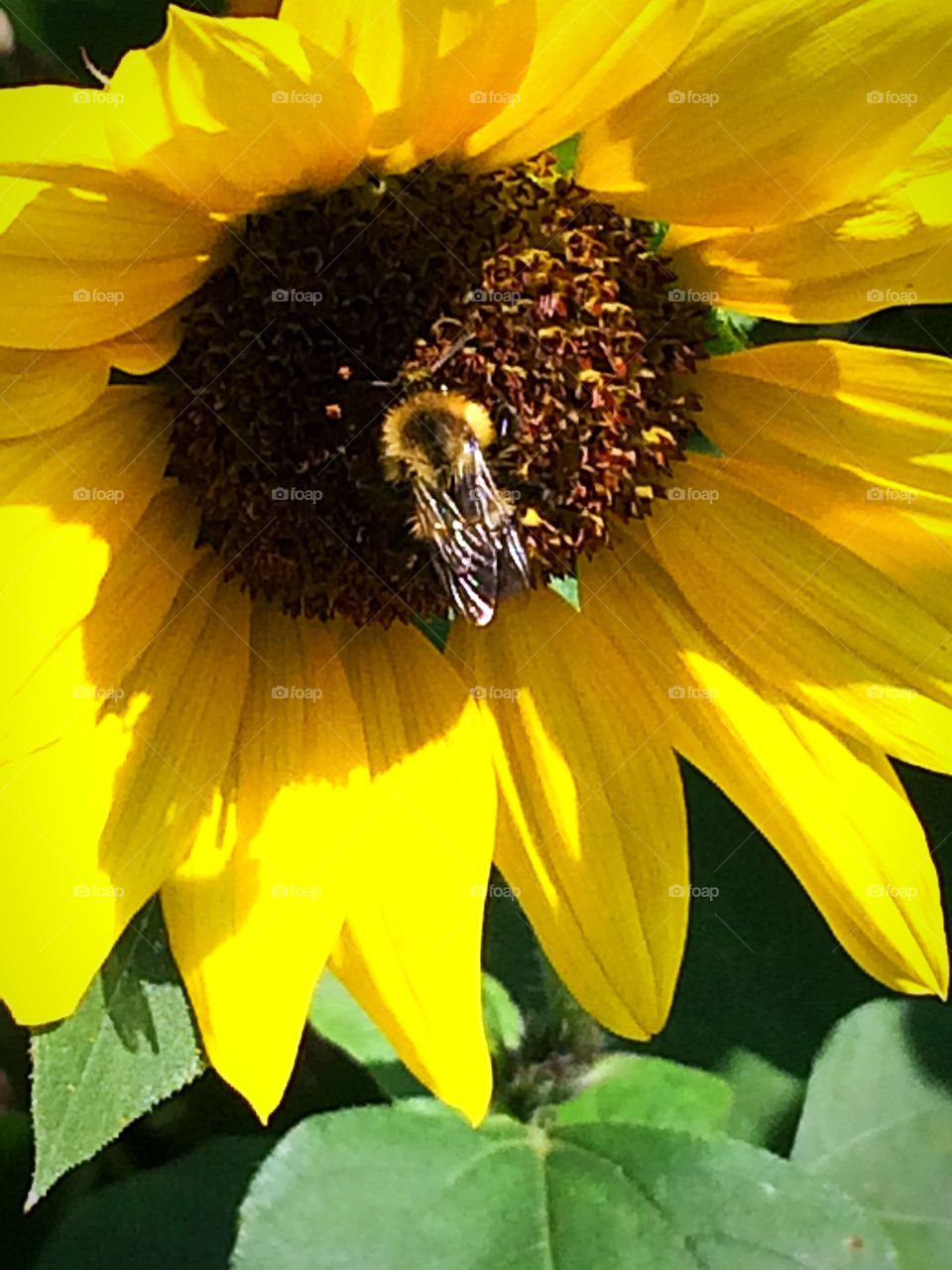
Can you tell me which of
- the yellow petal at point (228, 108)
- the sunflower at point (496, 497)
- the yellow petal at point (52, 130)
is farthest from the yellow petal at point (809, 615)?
the yellow petal at point (52, 130)

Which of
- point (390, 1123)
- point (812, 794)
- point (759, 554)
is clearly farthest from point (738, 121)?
point (390, 1123)

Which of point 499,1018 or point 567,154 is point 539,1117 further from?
point 567,154

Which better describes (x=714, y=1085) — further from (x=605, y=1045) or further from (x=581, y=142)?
(x=581, y=142)

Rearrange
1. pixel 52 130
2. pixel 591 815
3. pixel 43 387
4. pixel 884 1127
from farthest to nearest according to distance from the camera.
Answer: pixel 884 1127
pixel 591 815
pixel 43 387
pixel 52 130

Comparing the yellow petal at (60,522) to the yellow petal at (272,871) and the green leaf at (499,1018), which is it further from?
the green leaf at (499,1018)

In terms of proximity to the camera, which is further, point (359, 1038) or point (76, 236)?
point (359, 1038)

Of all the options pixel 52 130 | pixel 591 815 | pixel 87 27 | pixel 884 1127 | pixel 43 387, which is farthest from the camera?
pixel 884 1127

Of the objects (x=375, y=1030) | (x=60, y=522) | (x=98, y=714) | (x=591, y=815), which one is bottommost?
(x=375, y=1030)

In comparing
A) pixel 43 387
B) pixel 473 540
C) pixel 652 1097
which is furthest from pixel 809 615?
pixel 43 387
